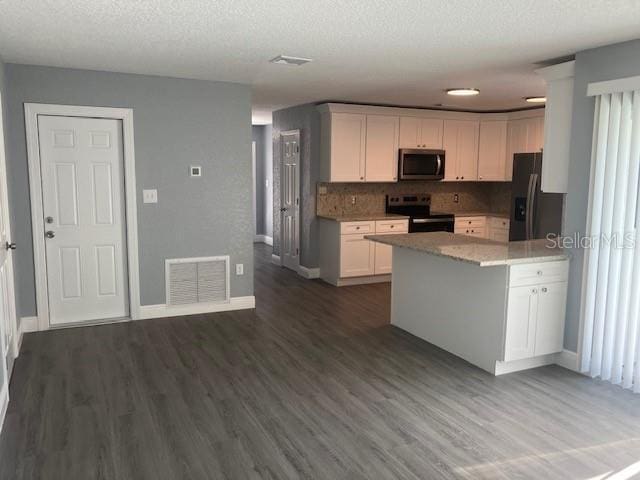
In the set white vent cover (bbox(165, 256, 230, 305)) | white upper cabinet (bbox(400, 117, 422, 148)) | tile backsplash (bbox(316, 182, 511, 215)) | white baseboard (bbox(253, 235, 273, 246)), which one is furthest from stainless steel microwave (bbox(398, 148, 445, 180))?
white baseboard (bbox(253, 235, 273, 246))

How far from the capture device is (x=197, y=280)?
541 cm

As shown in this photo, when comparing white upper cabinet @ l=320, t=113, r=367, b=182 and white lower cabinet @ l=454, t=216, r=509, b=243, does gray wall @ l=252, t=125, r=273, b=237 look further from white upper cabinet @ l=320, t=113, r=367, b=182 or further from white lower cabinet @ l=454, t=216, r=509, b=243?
white lower cabinet @ l=454, t=216, r=509, b=243

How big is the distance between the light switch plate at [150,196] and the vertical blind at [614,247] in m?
3.87

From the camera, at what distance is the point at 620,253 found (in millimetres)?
3588

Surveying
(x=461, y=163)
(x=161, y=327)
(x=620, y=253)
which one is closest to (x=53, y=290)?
(x=161, y=327)

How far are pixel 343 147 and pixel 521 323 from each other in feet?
12.2

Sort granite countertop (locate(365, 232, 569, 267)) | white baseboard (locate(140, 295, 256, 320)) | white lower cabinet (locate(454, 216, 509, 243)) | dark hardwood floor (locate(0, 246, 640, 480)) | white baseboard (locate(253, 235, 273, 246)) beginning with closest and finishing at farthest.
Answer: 1. dark hardwood floor (locate(0, 246, 640, 480))
2. granite countertop (locate(365, 232, 569, 267))
3. white baseboard (locate(140, 295, 256, 320))
4. white lower cabinet (locate(454, 216, 509, 243))
5. white baseboard (locate(253, 235, 273, 246))

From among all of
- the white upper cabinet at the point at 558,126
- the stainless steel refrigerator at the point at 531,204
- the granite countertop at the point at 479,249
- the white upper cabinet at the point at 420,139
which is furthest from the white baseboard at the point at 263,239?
the white upper cabinet at the point at 558,126

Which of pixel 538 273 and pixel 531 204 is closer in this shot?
pixel 538 273

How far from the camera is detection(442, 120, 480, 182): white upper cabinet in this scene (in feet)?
24.7

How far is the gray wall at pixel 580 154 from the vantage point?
3684 millimetres

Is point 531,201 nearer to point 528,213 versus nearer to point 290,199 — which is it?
point 528,213

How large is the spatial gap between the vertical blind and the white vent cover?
347cm

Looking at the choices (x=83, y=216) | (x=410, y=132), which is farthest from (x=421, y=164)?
(x=83, y=216)
